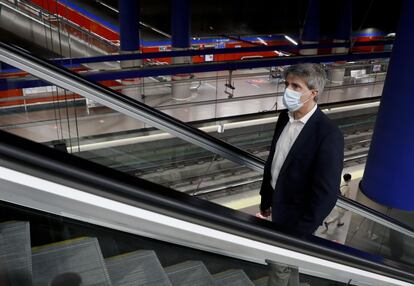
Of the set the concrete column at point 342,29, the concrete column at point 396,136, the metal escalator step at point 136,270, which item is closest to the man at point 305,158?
the metal escalator step at point 136,270

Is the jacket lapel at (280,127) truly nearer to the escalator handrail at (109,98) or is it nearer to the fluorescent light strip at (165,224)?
the escalator handrail at (109,98)

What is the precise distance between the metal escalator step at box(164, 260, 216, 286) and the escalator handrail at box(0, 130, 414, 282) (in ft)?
3.20

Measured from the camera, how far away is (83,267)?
64.6 inches

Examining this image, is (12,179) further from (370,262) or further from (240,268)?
(240,268)

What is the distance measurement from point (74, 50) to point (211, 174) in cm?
437

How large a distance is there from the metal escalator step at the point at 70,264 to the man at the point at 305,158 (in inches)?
30.7

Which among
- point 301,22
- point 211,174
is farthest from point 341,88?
point 211,174

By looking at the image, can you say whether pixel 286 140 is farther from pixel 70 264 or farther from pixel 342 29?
pixel 342 29

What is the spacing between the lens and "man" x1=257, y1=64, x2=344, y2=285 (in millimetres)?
1852

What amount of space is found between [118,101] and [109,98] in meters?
0.05

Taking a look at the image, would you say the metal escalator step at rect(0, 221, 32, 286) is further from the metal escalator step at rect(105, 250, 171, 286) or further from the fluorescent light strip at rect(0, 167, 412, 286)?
the fluorescent light strip at rect(0, 167, 412, 286)

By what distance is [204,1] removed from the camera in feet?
29.0

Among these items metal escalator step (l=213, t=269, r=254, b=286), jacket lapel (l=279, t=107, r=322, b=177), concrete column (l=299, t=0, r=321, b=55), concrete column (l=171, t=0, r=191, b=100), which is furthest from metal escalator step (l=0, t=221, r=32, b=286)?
concrete column (l=299, t=0, r=321, b=55)

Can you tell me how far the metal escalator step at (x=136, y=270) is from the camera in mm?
1775
